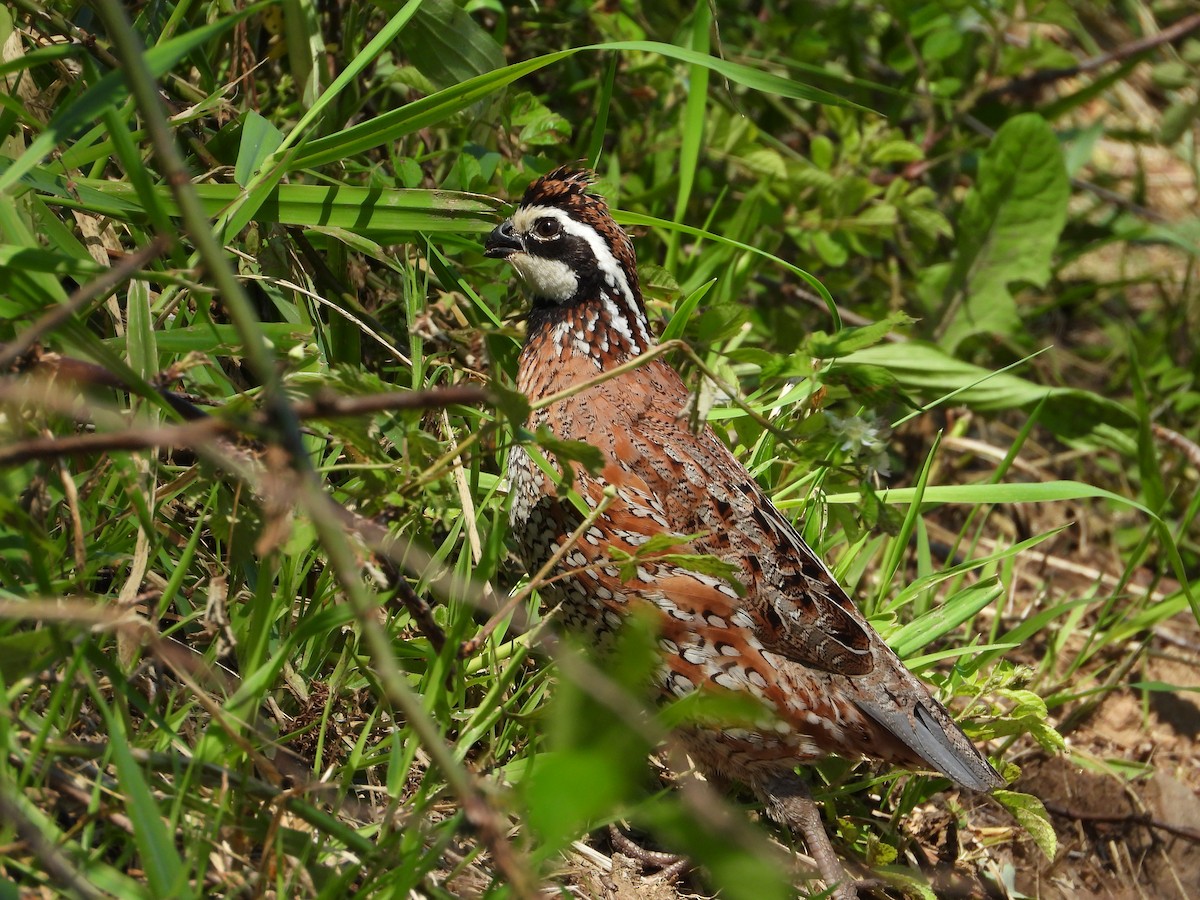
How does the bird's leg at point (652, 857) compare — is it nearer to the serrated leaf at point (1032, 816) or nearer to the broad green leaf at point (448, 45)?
the serrated leaf at point (1032, 816)

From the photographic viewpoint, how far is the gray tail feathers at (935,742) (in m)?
3.31

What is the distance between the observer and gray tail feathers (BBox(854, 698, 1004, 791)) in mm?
3314

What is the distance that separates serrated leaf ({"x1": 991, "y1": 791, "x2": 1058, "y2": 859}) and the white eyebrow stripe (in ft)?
6.00

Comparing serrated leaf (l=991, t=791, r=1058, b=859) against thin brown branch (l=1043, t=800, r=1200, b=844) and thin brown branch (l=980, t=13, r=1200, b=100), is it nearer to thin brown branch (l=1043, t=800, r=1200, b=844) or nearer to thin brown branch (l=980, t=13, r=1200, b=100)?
thin brown branch (l=1043, t=800, r=1200, b=844)

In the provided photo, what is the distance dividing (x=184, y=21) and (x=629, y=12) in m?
1.75

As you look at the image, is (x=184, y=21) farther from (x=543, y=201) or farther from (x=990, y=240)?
(x=990, y=240)

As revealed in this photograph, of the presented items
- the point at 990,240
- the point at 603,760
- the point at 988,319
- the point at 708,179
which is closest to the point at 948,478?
the point at 988,319

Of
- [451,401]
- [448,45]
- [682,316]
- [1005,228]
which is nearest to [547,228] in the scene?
[682,316]

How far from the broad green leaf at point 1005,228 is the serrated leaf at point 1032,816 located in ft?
7.33

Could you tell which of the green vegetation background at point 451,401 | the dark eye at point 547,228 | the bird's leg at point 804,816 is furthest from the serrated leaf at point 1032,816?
the dark eye at point 547,228

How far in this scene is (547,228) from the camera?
3561 millimetres

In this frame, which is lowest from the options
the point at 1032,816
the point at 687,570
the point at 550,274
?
the point at 1032,816

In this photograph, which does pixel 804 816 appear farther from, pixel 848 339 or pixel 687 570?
pixel 848 339

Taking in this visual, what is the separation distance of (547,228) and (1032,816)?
218 centimetres
